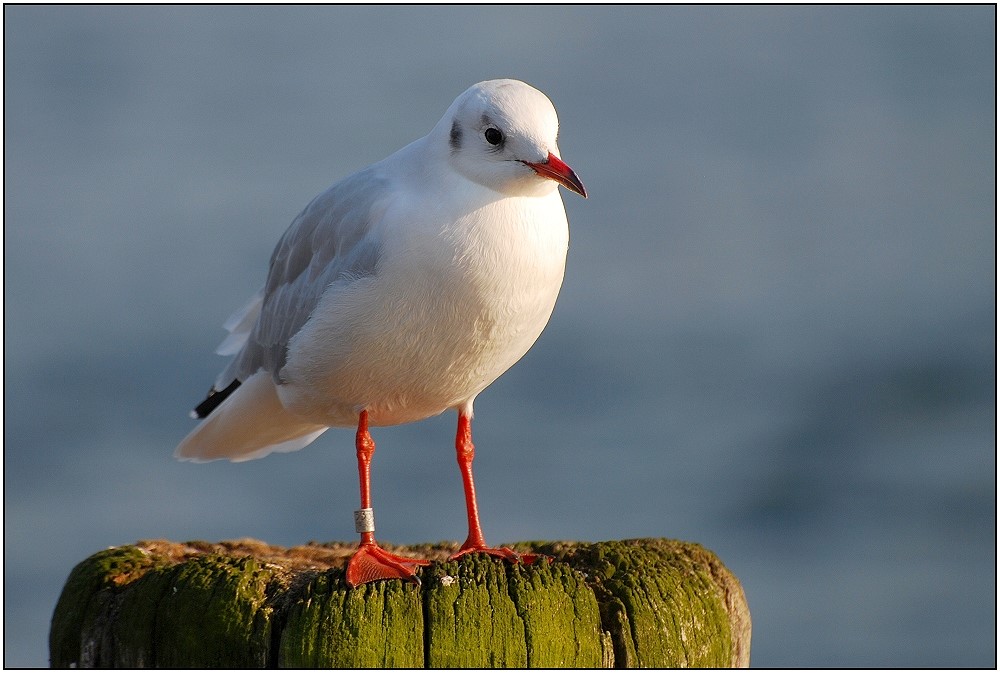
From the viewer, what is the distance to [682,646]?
4590mm

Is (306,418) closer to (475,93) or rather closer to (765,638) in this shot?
(475,93)

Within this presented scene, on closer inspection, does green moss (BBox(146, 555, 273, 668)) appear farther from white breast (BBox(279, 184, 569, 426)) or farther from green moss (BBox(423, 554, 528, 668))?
white breast (BBox(279, 184, 569, 426))

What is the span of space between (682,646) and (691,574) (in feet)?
1.01

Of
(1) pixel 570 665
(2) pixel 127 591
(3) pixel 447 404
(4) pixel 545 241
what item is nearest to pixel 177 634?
(2) pixel 127 591

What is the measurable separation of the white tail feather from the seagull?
49 centimetres

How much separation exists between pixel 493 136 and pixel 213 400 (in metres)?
2.36

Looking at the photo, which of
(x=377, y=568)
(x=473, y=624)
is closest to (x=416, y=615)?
(x=473, y=624)

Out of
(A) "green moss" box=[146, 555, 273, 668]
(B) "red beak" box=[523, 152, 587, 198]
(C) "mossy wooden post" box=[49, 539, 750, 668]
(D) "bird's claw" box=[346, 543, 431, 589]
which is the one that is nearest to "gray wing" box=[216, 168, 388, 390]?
(B) "red beak" box=[523, 152, 587, 198]

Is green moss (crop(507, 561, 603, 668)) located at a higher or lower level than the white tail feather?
lower

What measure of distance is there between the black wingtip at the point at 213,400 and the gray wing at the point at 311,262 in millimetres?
Result: 33

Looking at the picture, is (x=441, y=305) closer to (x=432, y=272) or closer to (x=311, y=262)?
(x=432, y=272)

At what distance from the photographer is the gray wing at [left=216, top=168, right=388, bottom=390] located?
542cm

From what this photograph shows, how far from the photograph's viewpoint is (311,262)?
5.80 metres

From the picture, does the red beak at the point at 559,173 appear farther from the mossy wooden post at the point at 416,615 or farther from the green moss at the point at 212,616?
→ the green moss at the point at 212,616
